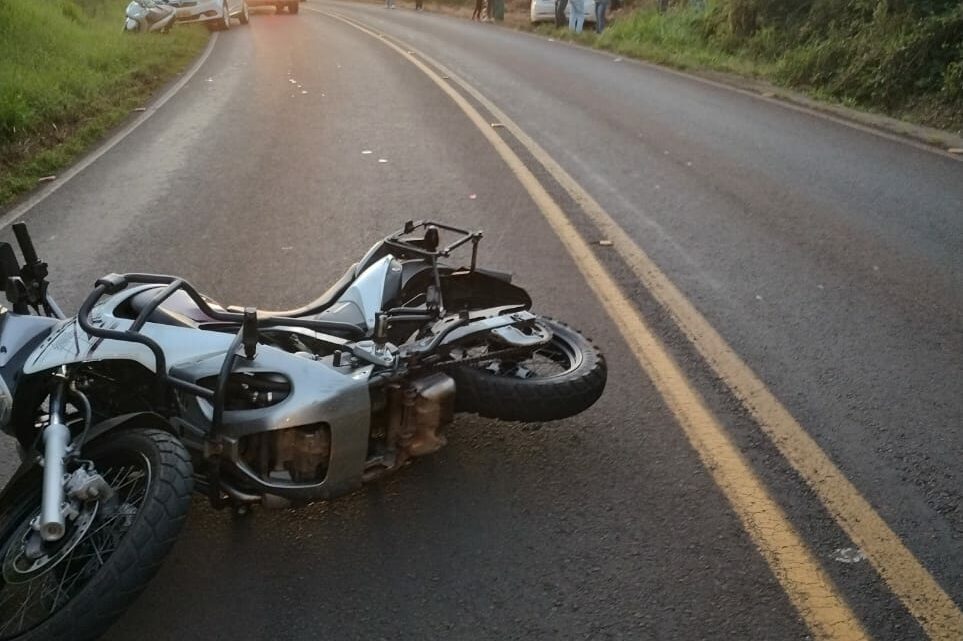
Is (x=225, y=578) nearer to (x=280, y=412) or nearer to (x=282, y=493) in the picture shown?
(x=282, y=493)

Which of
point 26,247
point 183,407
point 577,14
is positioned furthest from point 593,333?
point 577,14

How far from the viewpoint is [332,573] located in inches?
127

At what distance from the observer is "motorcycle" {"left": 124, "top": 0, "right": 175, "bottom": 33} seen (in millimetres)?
21344

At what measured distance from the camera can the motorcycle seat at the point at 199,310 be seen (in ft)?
11.1

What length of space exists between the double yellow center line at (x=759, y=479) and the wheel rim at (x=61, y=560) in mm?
2137

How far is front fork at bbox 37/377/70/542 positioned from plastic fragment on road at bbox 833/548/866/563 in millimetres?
2520

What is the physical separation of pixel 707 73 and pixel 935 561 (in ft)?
47.7

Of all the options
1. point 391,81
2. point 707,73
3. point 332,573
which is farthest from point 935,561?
point 707,73

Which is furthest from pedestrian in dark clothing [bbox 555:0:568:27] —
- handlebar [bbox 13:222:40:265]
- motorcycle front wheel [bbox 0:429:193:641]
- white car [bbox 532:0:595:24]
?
motorcycle front wheel [bbox 0:429:193:641]

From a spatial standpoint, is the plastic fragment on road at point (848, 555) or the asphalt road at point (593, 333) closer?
the asphalt road at point (593, 333)

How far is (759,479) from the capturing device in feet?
12.2

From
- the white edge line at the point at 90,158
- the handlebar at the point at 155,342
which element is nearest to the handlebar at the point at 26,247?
the handlebar at the point at 155,342

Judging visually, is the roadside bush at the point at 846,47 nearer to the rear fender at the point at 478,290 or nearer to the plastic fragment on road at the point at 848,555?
the rear fender at the point at 478,290

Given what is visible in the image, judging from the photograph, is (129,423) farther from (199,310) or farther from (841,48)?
(841,48)
